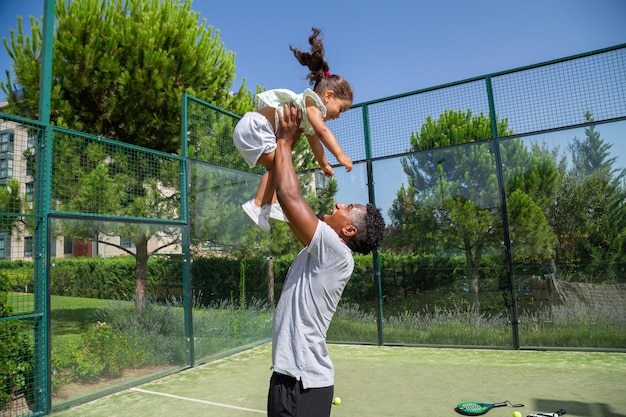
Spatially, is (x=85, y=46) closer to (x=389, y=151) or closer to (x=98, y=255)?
(x=98, y=255)

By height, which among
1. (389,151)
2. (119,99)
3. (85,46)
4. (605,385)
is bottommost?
(605,385)

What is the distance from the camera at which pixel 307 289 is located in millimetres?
1478

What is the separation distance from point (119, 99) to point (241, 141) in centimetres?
605

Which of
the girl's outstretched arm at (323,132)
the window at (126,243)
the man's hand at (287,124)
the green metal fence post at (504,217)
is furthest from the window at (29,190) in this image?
the green metal fence post at (504,217)

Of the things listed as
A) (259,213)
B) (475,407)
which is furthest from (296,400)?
(475,407)

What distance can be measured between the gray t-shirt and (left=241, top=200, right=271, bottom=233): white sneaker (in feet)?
0.87

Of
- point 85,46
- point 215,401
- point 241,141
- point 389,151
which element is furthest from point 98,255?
point 241,141

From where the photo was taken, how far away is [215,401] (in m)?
3.79

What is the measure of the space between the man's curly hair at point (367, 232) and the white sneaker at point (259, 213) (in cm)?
36

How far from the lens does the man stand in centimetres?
140

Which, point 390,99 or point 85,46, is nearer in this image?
point 390,99

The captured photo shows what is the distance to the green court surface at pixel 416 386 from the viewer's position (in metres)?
3.41

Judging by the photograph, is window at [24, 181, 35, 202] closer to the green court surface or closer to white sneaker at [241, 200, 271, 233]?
the green court surface

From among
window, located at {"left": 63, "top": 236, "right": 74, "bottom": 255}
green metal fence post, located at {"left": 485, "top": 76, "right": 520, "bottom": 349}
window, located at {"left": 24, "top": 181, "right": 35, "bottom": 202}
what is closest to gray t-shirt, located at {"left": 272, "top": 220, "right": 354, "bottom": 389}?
window, located at {"left": 24, "top": 181, "right": 35, "bottom": 202}
